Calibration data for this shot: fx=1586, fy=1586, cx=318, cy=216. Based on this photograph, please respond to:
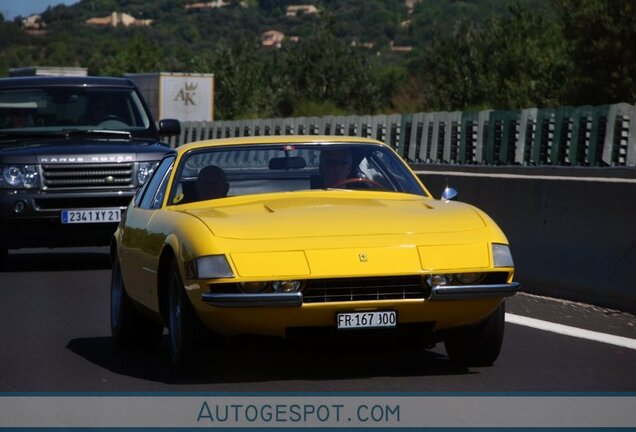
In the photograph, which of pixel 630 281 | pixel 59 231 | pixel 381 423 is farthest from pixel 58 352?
pixel 59 231

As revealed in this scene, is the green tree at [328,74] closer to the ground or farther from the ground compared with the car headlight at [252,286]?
closer to the ground

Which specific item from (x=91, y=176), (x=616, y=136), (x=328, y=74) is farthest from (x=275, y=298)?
(x=328, y=74)

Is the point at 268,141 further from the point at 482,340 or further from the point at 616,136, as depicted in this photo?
the point at 616,136

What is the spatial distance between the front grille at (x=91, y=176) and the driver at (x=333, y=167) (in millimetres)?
6780

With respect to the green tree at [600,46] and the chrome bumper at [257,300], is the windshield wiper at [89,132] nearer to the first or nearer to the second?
the chrome bumper at [257,300]

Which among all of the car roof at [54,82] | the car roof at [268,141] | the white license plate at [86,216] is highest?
the car roof at [268,141]

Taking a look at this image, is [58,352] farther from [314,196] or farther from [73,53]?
[73,53]

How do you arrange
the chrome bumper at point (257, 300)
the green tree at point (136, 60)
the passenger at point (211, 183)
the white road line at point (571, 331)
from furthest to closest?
the green tree at point (136, 60), the white road line at point (571, 331), the passenger at point (211, 183), the chrome bumper at point (257, 300)

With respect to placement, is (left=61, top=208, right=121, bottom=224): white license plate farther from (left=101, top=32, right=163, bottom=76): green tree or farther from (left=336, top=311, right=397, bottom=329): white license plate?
(left=101, top=32, right=163, bottom=76): green tree

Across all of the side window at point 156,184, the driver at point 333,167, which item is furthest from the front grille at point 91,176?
the driver at point 333,167

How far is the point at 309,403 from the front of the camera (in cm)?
719

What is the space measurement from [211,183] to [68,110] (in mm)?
7992

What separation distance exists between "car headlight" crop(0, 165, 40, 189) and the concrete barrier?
4325 mm

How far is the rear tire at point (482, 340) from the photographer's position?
826 centimetres
